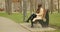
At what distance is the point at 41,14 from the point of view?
1293 cm

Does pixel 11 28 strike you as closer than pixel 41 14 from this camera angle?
No

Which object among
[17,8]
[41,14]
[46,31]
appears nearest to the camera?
[46,31]

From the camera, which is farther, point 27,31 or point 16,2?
point 16,2

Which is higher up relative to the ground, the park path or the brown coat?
the brown coat

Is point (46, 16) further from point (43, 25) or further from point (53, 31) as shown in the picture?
point (53, 31)

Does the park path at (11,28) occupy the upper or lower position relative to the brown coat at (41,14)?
lower

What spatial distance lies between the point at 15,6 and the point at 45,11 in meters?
37.1

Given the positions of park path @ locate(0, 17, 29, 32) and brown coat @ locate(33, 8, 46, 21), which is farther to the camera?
brown coat @ locate(33, 8, 46, 21)

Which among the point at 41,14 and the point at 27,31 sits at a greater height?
the point at 41,14

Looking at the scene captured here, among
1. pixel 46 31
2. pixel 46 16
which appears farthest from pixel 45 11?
pixel 46 31

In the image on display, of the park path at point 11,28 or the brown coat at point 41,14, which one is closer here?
the park path at point 11,28

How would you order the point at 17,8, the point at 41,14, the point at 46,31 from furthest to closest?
the point at 17,8 < the point at 41,14 < the point at 46,31

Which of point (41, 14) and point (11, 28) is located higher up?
point (41, 14)

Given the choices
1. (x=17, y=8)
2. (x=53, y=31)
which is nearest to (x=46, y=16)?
(x=53, y=31)
